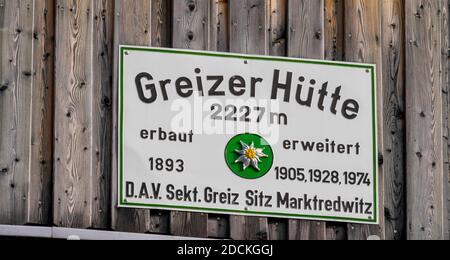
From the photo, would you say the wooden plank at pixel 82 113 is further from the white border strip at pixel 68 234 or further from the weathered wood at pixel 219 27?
the weathered wood at pixel 219 27

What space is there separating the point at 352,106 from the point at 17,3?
259 cm

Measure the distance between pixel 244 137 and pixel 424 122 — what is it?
1464mm

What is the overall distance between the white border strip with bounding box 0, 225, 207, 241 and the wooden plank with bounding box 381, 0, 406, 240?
167 cm

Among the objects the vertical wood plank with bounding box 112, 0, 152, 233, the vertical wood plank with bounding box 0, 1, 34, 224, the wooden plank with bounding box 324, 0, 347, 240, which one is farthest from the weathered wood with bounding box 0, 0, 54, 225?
the wooden plank with bounding box 324, 0, 347, 240

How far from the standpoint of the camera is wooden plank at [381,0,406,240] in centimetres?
1078

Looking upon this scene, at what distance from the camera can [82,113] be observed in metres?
10.3

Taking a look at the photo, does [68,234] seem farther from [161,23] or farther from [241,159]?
[161,23]

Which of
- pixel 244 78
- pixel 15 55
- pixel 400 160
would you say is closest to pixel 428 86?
pixel 400 160

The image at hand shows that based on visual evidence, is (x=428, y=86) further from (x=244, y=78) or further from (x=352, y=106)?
(x=244, y=78)

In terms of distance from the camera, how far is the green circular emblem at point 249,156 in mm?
10398

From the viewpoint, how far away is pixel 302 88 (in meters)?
10.7

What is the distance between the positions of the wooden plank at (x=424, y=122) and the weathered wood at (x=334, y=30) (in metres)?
0.54

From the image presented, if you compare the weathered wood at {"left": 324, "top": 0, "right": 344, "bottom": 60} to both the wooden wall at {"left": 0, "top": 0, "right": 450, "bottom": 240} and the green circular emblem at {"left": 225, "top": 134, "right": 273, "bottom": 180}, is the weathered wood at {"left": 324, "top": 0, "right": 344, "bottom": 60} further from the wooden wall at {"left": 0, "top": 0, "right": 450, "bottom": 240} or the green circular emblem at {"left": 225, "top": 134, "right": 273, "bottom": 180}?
the green circular emblem at {"left": 225, "top": 134, "right": 273, "bottom": 180}

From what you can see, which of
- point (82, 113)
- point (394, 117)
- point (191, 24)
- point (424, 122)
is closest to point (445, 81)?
point (424, 122)
